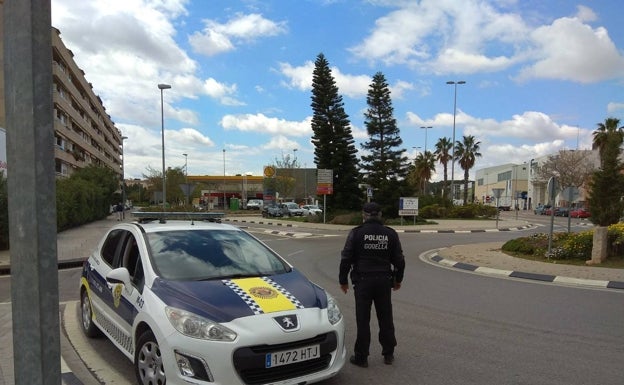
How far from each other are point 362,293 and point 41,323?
3.20m

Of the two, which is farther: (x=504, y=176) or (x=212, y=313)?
(x=504, y=176)

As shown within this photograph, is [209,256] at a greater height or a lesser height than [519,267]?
greater

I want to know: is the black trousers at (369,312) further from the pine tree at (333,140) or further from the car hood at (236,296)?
the pine tree at (333,140)

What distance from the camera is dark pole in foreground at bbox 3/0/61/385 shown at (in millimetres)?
2266

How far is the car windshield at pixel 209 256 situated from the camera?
4.50m

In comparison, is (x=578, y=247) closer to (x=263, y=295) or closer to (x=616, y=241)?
(x=616, y=241)

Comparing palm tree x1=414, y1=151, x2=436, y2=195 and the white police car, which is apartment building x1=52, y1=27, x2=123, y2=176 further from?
palm tree x1=414, y1=151, x2=436, y2=195

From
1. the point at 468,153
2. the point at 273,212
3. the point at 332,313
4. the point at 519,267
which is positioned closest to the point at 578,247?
the point at 519,267

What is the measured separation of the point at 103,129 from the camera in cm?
9050

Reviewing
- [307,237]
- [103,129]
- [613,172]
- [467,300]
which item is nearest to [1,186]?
[307,237]

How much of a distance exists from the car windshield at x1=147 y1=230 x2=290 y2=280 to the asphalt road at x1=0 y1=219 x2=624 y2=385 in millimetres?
1129

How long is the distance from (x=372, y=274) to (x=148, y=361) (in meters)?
2.29

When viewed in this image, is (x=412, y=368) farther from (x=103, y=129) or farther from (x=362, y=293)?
(x=103, y=129)

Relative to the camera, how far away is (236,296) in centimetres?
396
